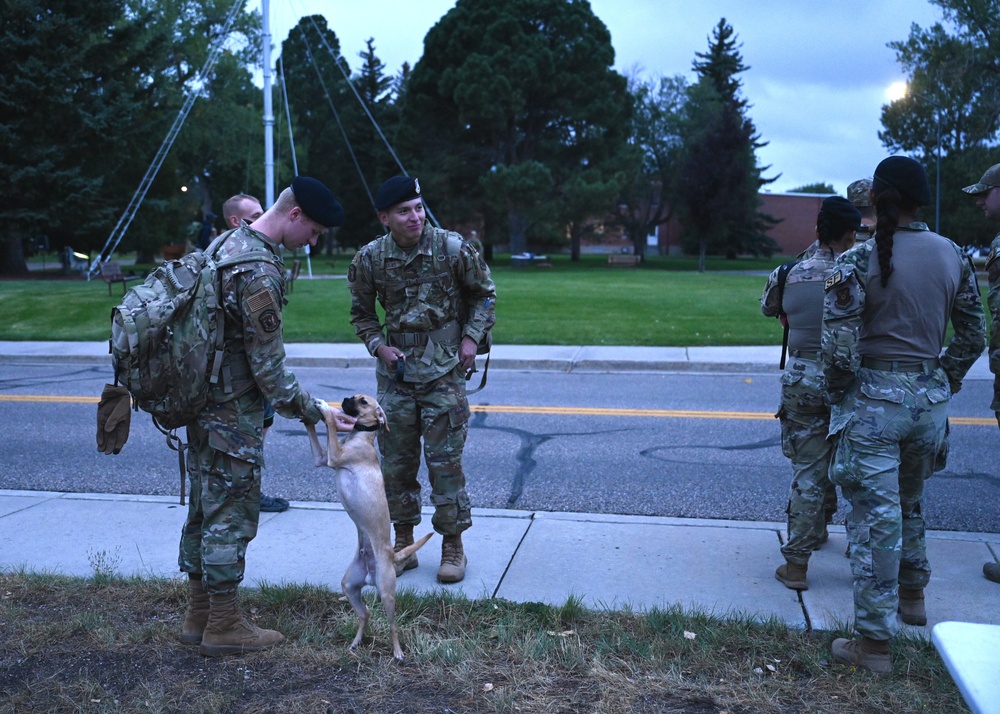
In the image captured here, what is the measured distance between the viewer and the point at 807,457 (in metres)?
4.52

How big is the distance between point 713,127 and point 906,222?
45959 millimetres

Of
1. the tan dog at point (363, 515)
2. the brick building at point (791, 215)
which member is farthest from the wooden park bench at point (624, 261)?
the tan dog at point (363, 515)

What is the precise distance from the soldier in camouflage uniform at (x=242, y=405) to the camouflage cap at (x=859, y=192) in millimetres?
2930

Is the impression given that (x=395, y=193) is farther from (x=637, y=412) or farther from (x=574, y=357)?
(x=574, y=357)

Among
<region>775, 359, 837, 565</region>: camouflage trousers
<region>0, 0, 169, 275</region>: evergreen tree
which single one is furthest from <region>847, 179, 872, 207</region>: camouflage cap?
<region>0, 0, 169, 275</region>: evergreen tree

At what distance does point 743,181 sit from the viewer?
47375 mm

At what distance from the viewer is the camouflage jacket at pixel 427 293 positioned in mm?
4633

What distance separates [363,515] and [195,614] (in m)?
0.93

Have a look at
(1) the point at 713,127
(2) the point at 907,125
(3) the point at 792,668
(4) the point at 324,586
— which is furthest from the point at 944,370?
(2) the point at 907,125

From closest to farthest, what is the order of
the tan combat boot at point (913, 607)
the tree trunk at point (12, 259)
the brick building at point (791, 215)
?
1. the tan combat boot at point (913, 607)
2. the tree trunk at point (12, 259)
3. the brick building at point (791, 215)

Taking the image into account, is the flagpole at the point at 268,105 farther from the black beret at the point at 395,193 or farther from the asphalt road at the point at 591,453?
the black beret at the point at 395,193

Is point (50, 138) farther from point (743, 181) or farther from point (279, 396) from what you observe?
point (743, 181)

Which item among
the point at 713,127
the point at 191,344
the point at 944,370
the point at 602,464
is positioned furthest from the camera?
the point at 713,127

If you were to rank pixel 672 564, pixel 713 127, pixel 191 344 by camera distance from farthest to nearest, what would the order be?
1. pixel 713 127
2. pixel 672 564
3. pixel 191 344
